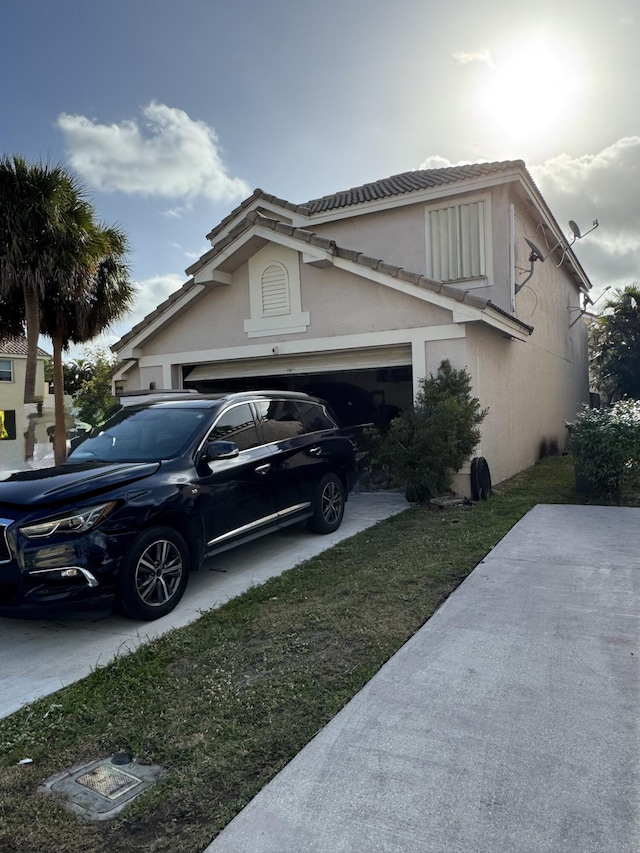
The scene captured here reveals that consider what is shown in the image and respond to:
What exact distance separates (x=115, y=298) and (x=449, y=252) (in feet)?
28.0

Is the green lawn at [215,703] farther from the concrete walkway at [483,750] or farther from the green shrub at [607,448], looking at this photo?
the green shrub at [607,448]

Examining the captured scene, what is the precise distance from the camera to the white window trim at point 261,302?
10.3 metres

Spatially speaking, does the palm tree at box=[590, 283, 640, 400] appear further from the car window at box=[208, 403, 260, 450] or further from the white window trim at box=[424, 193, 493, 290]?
the car window at box=[208, 403, 260, 450]

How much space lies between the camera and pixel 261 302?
35.1ft

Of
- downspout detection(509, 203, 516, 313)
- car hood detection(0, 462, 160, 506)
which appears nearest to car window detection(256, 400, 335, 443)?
car hood detection(0, 462, 160, 506)

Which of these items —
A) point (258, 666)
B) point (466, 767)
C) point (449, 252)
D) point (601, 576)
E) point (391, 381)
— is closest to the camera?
point (466, 767)

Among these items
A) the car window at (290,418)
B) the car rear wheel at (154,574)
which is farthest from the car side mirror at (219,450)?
the car window at (290,418)

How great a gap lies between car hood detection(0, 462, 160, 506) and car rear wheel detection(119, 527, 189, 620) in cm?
49

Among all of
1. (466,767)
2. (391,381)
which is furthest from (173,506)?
(391,381)

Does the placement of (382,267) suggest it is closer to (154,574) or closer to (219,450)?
(219,450)

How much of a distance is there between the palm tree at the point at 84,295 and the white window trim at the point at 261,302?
5243 millimetres

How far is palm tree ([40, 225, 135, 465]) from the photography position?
534 inches

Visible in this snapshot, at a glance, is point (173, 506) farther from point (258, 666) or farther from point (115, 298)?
point (115, 298)

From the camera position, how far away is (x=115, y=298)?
14992 mm
